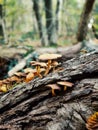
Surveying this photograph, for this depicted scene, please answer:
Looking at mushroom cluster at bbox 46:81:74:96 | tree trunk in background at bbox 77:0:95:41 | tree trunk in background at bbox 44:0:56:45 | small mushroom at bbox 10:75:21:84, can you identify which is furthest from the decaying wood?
tree trunk in background at bbox 44:0:56:45

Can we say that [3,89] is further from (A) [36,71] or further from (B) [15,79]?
(A) [36,71]

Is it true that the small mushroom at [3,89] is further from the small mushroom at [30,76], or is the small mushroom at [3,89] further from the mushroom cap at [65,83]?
the mushroom cap at [65,83]

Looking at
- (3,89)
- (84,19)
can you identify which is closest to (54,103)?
(3,89)

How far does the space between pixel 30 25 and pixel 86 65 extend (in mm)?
34258

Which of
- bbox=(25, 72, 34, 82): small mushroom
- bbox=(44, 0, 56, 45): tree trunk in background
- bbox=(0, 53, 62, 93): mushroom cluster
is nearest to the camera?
bbox=(0, 53, 62, 93): mushroom cluster

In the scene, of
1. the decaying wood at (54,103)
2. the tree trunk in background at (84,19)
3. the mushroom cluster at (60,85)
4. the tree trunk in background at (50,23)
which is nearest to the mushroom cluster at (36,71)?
the decaying wood at (54,103)

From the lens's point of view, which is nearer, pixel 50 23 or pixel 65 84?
pixel 65 84

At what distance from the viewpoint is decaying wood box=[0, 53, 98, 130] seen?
9.58 feet

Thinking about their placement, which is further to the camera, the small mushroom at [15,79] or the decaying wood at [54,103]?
the small mushroom at [15,79]

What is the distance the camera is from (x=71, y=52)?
233 inches

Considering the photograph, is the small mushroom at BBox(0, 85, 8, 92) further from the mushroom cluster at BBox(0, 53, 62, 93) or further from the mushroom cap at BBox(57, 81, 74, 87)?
the mushroom cap at BBox(57, 81, 74, 87)

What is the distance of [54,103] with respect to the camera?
10.1ft

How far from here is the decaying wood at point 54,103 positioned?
2920mm

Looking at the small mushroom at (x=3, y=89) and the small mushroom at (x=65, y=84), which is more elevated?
the small mushroom at (x=65, y=84)
